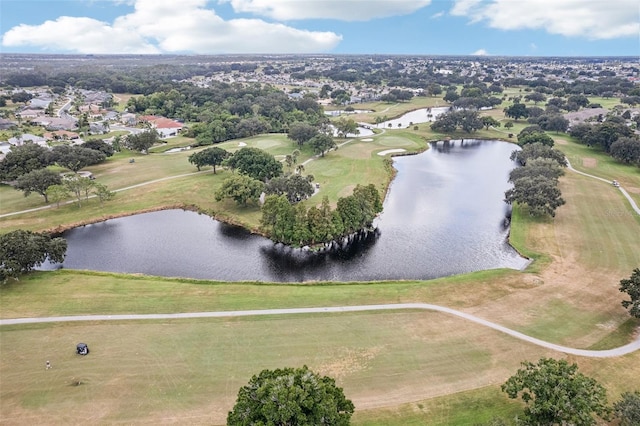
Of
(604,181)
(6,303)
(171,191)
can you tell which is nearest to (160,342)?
(6,303)

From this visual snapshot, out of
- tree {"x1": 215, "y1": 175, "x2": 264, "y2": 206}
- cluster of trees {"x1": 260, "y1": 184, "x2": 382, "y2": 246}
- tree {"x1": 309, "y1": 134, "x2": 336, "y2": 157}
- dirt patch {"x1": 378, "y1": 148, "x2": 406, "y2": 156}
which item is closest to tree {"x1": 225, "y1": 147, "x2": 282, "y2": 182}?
tree {"x1": 215, "y1": 175, "x2": 264, "y2": 206}

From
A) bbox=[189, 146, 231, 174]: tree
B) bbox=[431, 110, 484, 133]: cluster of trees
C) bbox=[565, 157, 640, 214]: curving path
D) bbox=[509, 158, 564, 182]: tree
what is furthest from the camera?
bbox=[431, 110, 484, 133]: cluster of trees

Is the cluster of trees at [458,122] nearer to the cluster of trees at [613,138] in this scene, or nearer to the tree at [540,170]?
the cluster of trees at [613,138]

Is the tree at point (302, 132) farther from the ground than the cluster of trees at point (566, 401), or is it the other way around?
the tree at point (302, 132)

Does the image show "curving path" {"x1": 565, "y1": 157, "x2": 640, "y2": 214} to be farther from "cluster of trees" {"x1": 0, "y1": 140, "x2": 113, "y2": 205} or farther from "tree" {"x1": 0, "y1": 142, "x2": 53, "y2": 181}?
"tree" {"x1": 0, "y1": 142, "x2": 53, "y2": 181}

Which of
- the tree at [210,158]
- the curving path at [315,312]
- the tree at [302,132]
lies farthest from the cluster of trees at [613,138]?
the tree at [210,158]

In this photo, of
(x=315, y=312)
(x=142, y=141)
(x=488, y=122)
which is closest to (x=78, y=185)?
(x=142, y=141)

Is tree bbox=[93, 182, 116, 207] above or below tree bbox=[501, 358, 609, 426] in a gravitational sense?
above
